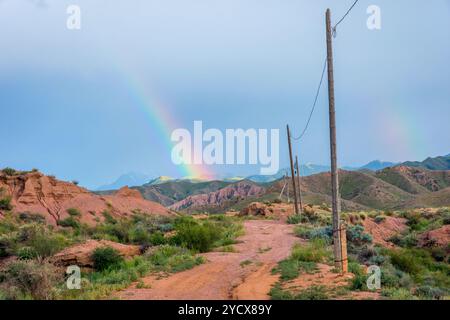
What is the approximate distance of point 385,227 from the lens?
41000 mm

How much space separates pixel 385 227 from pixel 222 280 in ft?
101

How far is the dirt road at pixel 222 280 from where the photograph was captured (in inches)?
458

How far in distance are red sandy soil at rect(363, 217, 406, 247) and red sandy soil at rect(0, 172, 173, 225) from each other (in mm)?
23556

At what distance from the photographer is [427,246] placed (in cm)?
3000

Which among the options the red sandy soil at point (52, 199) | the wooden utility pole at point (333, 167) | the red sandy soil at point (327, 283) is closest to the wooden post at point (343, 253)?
the wooden utility pole at point (333, 167)

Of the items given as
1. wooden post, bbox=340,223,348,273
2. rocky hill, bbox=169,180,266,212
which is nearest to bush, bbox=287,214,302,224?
wooden post, bbox=340,223,348,273

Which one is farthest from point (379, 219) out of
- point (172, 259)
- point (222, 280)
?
point (222, 280)

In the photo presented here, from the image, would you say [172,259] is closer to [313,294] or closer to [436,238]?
[313,294]

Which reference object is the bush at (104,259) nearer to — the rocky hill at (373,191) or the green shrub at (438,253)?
the green shrub at (438,253)

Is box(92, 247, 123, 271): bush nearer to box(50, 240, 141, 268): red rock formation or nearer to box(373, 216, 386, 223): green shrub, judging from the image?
box(50, 240, 141, 268): red rock formation

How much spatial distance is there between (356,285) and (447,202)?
70.6 meters

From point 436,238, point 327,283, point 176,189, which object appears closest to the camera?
point 327,283

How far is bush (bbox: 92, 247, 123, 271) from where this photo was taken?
1859 centimetres

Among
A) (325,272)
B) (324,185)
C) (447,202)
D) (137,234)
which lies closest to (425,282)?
(325,272)
